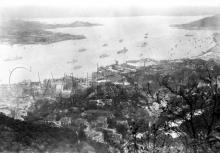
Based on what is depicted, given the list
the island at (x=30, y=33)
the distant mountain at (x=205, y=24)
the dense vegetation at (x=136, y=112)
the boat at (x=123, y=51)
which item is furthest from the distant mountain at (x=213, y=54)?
the island at (x=30, y=33)

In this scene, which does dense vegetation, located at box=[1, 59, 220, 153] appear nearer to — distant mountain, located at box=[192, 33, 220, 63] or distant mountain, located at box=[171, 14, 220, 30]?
distant mountain, located at box=[192, 33, 220, 63]

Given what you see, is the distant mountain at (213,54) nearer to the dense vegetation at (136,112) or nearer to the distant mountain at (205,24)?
the dense vegetation at (136,112)

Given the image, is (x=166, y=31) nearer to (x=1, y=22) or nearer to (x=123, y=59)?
(x=123, y=59)

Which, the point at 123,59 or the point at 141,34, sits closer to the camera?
the point at 123,59

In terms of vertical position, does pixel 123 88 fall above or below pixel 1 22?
below

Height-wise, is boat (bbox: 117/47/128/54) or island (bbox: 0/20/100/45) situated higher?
island (bbox: 0/20/100/45)

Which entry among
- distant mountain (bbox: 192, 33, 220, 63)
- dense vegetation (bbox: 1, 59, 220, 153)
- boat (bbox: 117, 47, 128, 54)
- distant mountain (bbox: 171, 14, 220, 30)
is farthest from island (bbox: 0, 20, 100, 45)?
dense vegetation (bbox: 1, 59, 220, 153)

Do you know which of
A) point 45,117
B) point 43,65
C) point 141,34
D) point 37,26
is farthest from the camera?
point 37,26

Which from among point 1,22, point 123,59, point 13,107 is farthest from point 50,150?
point 1,22
